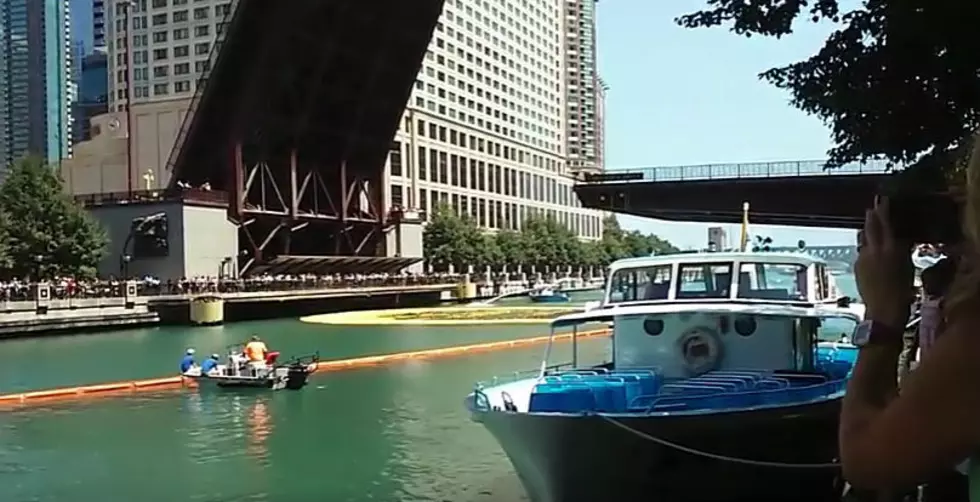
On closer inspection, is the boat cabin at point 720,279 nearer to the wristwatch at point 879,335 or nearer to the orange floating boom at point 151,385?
the wristwatch at point 879,335

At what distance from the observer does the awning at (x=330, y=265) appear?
73.2 metres

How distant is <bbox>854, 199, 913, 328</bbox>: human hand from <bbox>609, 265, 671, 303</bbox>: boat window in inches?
509

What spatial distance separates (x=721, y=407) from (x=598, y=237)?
520ft

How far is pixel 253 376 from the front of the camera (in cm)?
2712

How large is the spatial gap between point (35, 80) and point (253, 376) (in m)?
163

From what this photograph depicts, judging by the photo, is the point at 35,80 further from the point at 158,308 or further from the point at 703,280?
the point at 703,280

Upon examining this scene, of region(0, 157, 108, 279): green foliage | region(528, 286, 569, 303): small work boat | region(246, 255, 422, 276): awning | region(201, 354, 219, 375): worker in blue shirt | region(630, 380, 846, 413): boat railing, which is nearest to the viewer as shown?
region(630, 380, 846, 413): boat railing

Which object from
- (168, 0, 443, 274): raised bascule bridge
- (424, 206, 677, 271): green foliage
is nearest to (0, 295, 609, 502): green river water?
(168, 0, 443, 274): raised bascule bridge

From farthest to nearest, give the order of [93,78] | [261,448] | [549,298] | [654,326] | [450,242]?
[93,78], [450,242], [549,298], [261,448], [654,326]

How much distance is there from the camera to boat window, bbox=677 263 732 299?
14703mm

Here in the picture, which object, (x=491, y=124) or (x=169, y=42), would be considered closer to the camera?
(x=169, y=42)

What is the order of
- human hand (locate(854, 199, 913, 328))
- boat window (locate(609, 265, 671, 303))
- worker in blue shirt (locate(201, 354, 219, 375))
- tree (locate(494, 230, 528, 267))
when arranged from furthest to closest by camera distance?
tree (locate(494, 230, 528, 267)) < worker in blue shirt (locate(201, 354, 219, 375)) < boat window (locate(609, 265, 671, 303)) < human hand (locate(854, 199, 913, 328))

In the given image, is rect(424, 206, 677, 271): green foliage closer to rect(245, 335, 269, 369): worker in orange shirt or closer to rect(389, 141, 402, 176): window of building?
rect(389, 141, 402, 176): window of building

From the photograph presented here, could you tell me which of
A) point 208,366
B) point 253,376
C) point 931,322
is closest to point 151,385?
point 208,366
